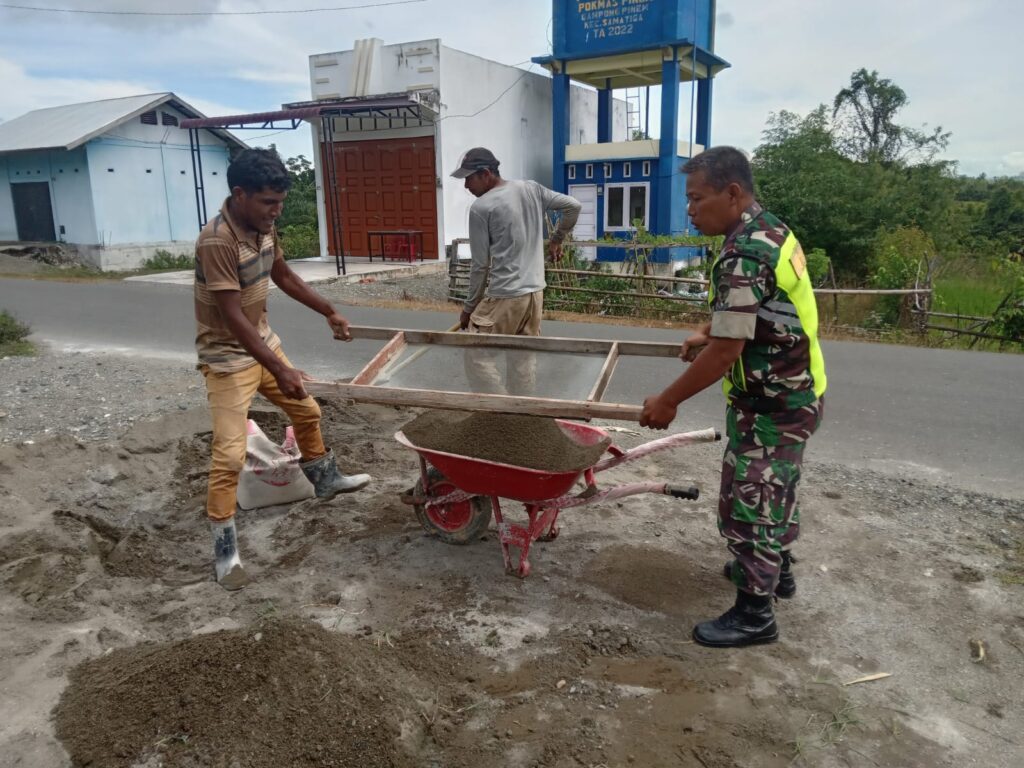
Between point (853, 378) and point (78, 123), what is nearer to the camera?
point (853, 378)

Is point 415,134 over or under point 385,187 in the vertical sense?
over

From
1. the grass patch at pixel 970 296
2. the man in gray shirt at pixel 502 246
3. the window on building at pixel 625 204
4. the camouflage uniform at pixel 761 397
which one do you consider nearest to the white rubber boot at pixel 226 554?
the man in gray shirt at pixel 502 246

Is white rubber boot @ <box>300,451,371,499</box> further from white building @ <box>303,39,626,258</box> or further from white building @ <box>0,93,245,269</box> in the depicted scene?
white building @ <box>0,93,245,269</box>

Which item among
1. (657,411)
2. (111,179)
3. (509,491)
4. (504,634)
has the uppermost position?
(111,179)

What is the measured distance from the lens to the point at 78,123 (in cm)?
2025

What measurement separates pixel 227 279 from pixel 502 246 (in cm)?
177

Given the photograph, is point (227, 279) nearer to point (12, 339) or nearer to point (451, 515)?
point (451, 515)

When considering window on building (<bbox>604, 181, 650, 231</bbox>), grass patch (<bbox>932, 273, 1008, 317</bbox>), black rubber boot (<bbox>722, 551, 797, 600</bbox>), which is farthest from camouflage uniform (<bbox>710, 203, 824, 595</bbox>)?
window on building (<bbox>604, 181, 650, 231</bbox>)

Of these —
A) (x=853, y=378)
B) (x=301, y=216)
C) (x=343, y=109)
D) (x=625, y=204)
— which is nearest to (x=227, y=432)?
(x=853, y=378)

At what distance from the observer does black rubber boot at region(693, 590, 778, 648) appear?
8.99 feet

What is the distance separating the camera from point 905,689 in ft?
8.36

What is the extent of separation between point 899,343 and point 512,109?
12594 millimetres

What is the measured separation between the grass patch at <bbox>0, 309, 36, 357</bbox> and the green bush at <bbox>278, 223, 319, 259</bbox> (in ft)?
40.0

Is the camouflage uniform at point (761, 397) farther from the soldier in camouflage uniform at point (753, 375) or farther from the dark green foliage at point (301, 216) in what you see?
the dark green foliage at point (301, 216)
